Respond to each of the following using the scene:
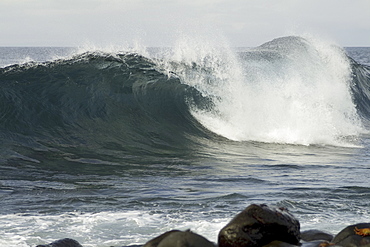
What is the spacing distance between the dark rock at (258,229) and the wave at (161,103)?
7.04m

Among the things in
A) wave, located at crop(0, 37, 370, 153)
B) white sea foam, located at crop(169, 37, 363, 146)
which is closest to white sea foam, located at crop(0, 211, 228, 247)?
wave, located at crop(0, 37, 370, 153)

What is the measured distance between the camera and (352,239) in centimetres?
445

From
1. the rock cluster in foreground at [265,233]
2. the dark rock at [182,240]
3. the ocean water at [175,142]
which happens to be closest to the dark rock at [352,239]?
the rock cluster in foreground at [265,233]

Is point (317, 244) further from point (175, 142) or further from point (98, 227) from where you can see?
point (175, 142)

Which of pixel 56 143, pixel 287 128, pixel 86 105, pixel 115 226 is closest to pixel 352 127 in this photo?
pixel 287 128

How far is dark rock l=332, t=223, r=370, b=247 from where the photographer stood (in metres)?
4.39

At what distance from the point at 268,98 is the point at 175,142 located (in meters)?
3.27

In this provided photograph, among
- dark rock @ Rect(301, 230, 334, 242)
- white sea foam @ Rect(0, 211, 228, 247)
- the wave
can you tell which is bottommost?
white sea foam @ Rect(0, 211, 228, 247)

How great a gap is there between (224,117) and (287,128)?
1502 mm

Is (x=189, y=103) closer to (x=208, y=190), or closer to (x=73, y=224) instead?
(x=208, y=190)

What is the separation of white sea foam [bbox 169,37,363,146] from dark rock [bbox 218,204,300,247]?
822 cm

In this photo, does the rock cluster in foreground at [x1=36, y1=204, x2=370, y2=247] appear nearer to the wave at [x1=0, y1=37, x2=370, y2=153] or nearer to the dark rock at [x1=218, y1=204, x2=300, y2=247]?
the dark rock at [x1=218, y1=204, x2=300, y2=247]

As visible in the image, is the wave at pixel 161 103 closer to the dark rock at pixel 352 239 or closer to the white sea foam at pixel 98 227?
the white sea foam at pixel 98 227

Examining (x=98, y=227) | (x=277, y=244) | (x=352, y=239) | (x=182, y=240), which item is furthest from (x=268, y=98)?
(x=182, y=240)
